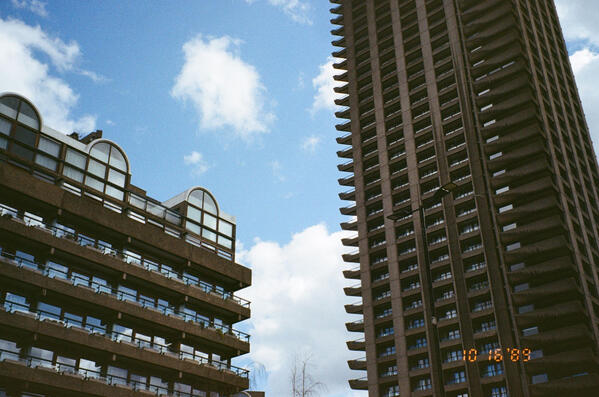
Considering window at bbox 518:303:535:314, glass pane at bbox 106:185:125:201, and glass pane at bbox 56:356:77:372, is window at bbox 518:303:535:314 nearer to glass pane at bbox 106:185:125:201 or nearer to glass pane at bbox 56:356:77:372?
glass pane at bbox 106:185:125:201

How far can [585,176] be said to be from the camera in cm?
8850

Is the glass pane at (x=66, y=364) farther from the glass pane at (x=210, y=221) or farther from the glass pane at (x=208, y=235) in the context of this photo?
the glass pane at (x=210, y=221)

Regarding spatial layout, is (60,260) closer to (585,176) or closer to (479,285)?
(479,285)

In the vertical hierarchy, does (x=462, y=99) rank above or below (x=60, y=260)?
above

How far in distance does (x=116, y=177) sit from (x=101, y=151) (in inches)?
75.3

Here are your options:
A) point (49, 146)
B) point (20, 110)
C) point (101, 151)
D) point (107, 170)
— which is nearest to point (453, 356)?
point (107, 170)

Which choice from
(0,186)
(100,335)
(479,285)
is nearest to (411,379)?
(479,285)

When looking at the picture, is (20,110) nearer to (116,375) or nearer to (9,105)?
(9,105)

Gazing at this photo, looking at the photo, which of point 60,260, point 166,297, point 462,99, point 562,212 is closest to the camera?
Answer: point 60,260

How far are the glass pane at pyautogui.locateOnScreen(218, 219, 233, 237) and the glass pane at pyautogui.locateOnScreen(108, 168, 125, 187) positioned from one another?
8722 millimetres

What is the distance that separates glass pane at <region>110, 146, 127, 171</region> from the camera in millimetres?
41188

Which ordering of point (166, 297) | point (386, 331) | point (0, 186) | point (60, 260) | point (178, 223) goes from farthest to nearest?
1. point (386, 331)
2. point (178, 223)
3. point (166, 297)
4. point (60, 260)
5. point (0, 186)

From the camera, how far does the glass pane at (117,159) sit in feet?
135

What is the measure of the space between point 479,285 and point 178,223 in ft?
140
